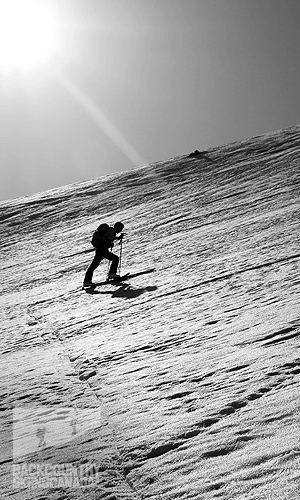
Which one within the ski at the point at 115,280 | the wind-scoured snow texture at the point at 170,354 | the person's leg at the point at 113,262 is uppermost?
the person's leg at the point at 113,262

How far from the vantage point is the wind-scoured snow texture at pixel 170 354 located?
4.34m

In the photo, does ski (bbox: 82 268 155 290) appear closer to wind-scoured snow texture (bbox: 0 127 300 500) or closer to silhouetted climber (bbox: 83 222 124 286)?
wind-scoured snow texture (bbox: 0 127 300 500)

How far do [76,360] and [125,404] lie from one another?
6.44 ft

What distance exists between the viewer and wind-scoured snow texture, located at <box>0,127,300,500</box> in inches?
171

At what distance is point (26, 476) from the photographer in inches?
185

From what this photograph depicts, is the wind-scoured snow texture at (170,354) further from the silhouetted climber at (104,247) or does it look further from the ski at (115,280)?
the silhouetted climber at (104,247)

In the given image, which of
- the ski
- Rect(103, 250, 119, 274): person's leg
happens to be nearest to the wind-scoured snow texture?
the ski

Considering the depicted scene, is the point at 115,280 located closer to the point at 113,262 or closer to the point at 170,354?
the point at 113,262

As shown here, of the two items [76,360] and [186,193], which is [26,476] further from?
[186,193]

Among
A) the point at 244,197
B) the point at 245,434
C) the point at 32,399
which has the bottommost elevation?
the point at 245,434

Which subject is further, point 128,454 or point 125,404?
point 125,404

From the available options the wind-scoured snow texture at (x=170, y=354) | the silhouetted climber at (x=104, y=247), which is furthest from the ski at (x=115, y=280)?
the silhouetted climber at (x=104, y=247)

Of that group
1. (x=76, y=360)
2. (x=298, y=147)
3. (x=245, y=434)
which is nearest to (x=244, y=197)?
(x=298, y=147)

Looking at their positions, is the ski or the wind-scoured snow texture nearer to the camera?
the wind-scoured snow texture
